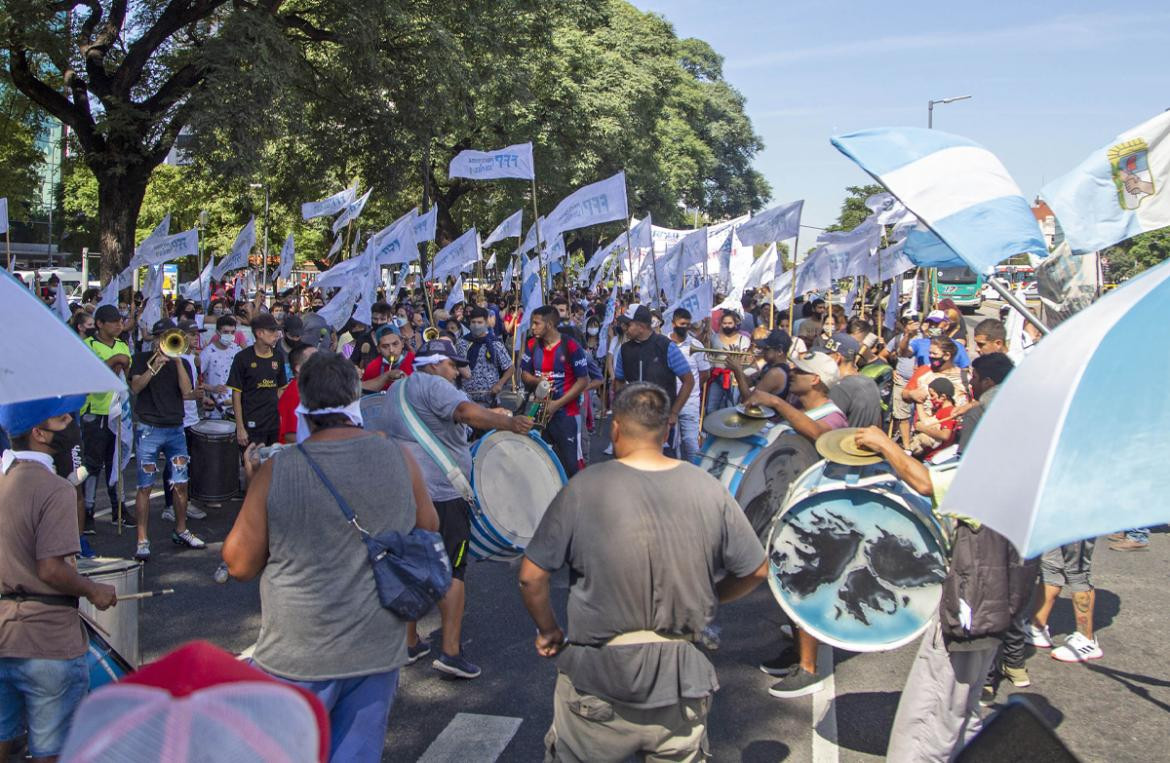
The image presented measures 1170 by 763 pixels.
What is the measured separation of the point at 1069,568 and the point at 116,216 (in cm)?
1767

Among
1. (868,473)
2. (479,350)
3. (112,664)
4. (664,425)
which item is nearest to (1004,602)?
(868,473)

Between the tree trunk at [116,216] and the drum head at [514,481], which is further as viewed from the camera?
the tree trunk at [116,216]

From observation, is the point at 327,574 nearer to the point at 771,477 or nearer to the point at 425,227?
the point at 771,477

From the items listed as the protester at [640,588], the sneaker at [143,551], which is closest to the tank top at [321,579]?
the protester at [640,588]

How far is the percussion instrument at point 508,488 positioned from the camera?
6660 millimetres

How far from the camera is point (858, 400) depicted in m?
6.49

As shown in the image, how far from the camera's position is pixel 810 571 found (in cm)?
507

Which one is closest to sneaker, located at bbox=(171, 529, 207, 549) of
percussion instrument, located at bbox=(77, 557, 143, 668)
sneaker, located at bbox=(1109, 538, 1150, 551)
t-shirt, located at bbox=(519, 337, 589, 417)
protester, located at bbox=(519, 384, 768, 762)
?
t-shirt, located at bbox=(519, 337, 589, 417)

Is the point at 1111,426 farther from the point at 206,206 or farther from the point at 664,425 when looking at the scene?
the point at 206,206

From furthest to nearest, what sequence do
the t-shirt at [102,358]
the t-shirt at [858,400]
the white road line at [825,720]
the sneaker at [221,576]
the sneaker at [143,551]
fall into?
the t-shirt at [102,358] < the sneaker at [143,551] < the sneaker at [221,576] < the t-shirt at [858,400] < the white road line at [825,720]

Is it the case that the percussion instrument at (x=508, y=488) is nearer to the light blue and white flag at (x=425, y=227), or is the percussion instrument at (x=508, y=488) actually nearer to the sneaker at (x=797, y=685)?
the sneaker at (x=797, y=685)

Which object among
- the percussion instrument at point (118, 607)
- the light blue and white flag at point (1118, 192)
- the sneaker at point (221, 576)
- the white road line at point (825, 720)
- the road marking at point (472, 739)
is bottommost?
the white road line at point (825, 720)

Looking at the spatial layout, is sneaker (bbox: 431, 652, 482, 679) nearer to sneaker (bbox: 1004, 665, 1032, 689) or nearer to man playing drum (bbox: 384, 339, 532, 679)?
man playing drum (bbox: 384, 339, 532, 679)

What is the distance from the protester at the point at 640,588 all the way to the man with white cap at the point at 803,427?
2.40 m
